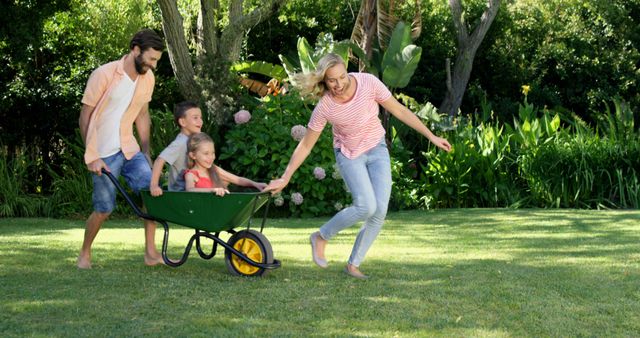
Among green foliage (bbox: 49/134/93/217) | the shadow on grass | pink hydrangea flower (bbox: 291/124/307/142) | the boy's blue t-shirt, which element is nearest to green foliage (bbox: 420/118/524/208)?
pink hydrangea flower (bbox: 291/124/307/142)

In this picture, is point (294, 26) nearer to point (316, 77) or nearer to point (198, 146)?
point (198, 146)

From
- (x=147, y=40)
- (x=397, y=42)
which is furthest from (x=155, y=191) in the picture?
(x=397, y=42)

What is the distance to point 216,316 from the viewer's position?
4.91 meters

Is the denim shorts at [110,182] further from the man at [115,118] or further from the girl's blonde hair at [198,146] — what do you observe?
the girl's blonde hair at [198,146]

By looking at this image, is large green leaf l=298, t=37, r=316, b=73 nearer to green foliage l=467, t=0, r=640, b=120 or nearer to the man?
green foliage l=467, t=0, r=640, b=120

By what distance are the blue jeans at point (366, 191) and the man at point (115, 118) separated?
4.45 ft

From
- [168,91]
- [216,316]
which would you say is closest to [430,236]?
[216,316]

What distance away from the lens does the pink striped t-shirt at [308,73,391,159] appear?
603 cm

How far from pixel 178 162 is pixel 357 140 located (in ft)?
3.99

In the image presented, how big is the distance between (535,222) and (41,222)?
544 centimetres

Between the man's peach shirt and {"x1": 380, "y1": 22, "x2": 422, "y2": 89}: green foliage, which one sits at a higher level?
{"x1": 380, "y1": 22, "x2": 422, "y2": 89}: green foliage

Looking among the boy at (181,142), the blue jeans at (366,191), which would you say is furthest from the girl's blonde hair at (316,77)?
the boy at (181,142)

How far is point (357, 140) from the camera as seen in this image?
6.09 meters

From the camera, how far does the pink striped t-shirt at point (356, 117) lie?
6.03 m
